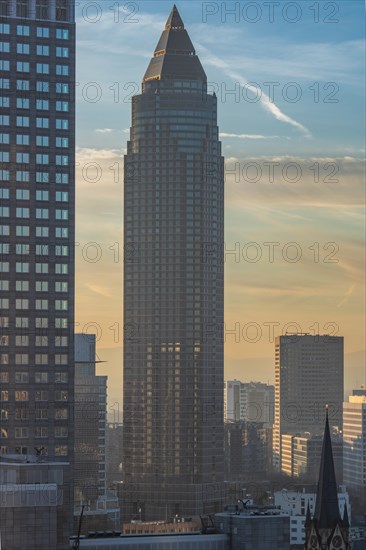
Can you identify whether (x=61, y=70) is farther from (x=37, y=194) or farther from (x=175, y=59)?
(x=175, y=59)

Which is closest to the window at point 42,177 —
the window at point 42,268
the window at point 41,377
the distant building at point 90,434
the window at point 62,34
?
the window at point 42,268

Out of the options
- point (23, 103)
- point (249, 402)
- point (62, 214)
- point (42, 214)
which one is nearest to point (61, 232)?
point (62, 214)

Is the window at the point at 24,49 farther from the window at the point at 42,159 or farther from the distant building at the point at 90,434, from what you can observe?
the distant building at the point at 90,434

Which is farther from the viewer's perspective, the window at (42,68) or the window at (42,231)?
the window at (42,68)

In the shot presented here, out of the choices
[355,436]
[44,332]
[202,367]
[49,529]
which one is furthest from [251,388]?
[49,529]

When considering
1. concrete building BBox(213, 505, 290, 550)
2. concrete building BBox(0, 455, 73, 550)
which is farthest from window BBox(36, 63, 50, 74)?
concrete building BBox(0, 455, 73, 550)

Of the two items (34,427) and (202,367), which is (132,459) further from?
(34,427)
